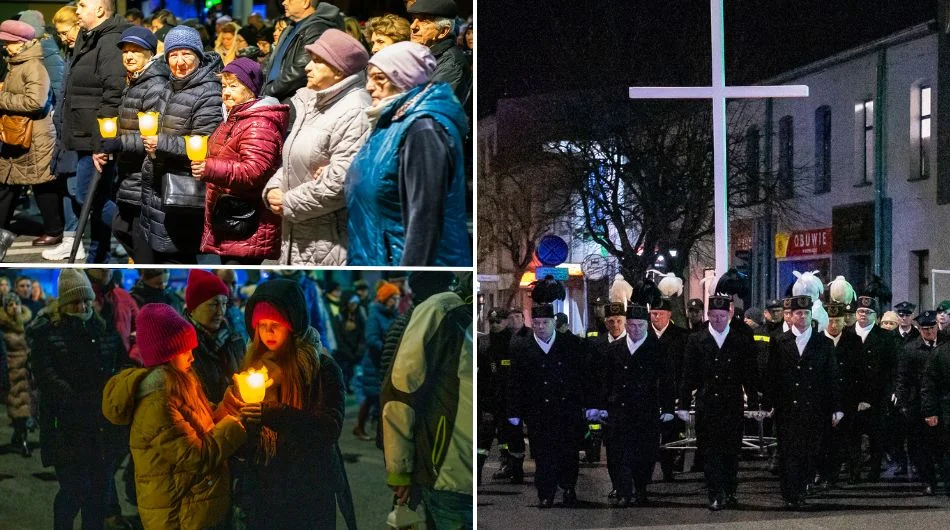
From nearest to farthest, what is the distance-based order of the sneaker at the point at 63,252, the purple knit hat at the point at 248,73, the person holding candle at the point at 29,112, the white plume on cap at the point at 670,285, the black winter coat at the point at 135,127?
the purple knit hat at the point at 248,73 → the black winter coat at the point at 135,127 → the sneaker at the point at 63,252 → the white plume on cap at the point at 670,285 → the person holding candle at the point at 29,112

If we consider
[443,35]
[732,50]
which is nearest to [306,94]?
[443,35]

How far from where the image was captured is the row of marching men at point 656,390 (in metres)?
6.29

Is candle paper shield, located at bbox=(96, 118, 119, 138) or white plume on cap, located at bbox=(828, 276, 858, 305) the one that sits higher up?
candle paper shield, located at bbox=(96, 118, 119, 138)

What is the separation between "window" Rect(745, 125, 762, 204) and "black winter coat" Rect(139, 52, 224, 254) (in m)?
2.32

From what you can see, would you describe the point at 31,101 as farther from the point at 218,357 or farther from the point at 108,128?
the point at 218,357

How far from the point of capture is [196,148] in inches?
232

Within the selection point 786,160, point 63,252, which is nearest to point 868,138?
point 786,160

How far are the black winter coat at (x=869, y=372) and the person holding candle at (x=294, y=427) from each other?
232 cm

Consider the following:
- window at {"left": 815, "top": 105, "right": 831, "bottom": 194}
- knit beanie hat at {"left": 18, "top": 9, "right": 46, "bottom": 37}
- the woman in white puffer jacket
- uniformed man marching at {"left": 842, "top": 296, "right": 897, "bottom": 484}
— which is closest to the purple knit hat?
the woman in white puffer jacket

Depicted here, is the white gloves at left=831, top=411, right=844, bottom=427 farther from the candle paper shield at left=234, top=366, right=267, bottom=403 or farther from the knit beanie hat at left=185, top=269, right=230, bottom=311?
the knit beanie hat at left=185, top=269, right=230, bottom=311

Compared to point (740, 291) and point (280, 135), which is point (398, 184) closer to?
point (280, 135)

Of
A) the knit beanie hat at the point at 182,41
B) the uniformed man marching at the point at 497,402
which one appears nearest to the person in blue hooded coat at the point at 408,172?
the uniformed man marching at the point at 497,402

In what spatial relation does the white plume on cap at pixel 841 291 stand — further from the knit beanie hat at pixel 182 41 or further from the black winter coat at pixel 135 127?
the black winter coat at pixel 135 127

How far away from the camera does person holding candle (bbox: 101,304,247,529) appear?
576 cm
